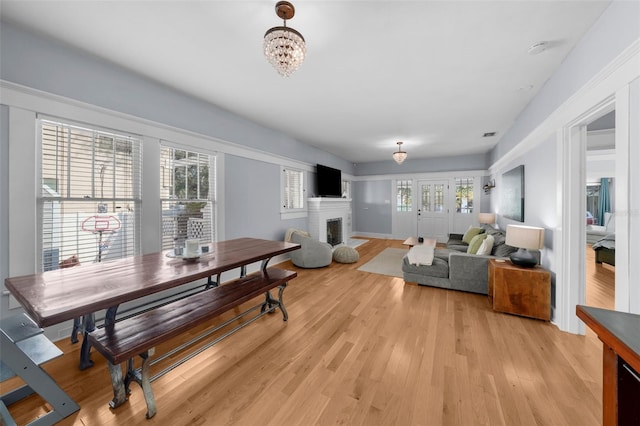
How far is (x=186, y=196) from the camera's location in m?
3.20

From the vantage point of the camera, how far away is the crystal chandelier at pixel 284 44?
158 centimetres

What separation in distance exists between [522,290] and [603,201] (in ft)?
24.4

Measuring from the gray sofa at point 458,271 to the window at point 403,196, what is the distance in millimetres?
4058

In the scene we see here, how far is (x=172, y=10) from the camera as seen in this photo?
1733 millimetres

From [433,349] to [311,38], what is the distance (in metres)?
2.85

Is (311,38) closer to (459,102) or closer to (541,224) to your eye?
(459,102)

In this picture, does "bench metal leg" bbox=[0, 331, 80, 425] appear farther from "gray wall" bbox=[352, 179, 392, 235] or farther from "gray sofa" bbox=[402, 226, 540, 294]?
"gray wall" bbox=[352, 179, 392, 235]

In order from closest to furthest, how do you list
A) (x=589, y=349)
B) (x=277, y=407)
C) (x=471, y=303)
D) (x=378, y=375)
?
(x=277, y=407), (x=378, y=375), (x=589, y=349), (x=471, y=303)

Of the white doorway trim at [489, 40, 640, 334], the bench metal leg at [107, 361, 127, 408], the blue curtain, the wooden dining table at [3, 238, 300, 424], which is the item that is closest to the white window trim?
the wooden dining table at [3, 238, 300, 424]

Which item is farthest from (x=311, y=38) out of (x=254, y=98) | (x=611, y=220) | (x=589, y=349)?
(x=611, y=220)

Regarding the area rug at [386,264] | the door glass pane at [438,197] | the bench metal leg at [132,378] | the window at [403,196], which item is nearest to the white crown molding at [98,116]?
the bench metal leg at [132,378]

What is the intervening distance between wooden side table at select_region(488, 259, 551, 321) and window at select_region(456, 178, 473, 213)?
480 cm

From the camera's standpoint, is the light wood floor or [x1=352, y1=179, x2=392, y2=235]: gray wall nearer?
the light wood floor

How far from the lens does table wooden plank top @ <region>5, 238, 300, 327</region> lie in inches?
43.3
